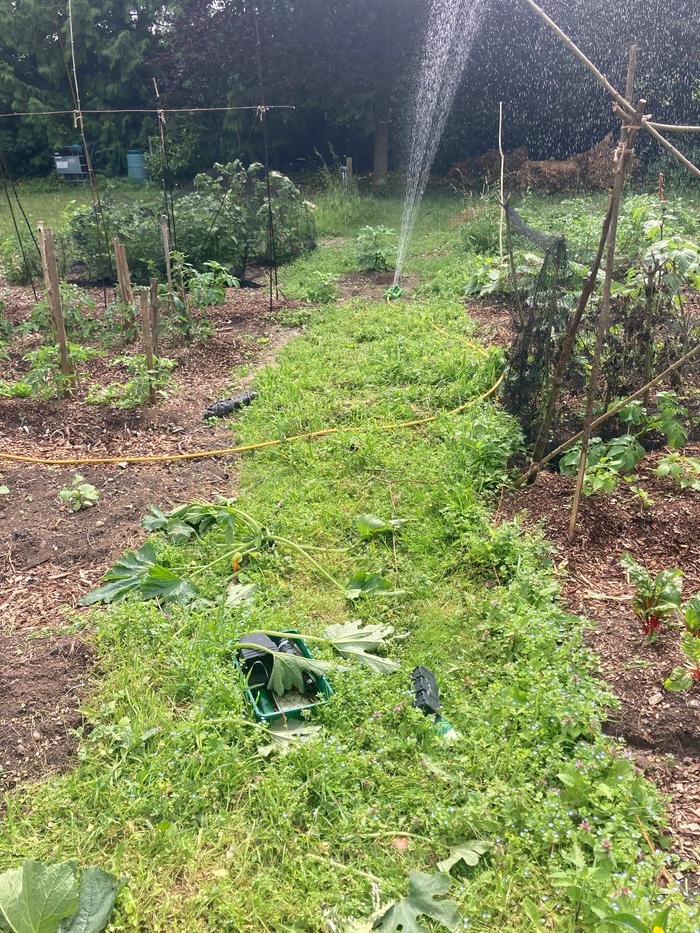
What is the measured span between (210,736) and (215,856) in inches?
14.0

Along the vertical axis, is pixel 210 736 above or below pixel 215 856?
above

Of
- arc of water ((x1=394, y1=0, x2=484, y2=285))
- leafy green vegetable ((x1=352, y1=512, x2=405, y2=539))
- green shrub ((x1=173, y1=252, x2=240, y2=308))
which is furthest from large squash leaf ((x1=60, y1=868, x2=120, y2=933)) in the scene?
arc of water ((x1=394, y1=0, x2=484, y2=285))

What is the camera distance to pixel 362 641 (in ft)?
8.89

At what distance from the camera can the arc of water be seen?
1420 centimetres

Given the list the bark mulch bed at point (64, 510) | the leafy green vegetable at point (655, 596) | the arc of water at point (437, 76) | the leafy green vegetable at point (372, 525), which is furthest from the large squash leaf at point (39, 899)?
the arc of water at point (437, 76)

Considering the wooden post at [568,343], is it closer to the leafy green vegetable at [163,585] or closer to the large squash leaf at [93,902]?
the leafy green vegetable at [163,585]

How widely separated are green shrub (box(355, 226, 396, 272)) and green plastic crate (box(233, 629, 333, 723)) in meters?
6.92

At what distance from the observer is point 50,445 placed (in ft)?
14.4

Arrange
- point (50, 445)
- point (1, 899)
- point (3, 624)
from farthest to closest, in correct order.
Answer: point (50, 445)
point (3, 624)
point (1, 899)

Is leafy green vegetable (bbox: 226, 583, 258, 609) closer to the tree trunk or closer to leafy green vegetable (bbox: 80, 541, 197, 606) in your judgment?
leafy green vegetable (bbox: 80, 541, 197, 606)

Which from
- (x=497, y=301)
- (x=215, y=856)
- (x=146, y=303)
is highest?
(x=146, y=303)

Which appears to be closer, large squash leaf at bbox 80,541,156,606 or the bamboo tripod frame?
the bamboo tripod frame

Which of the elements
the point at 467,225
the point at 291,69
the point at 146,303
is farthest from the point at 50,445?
the point at 291,69

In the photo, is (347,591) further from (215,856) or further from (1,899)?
(1,899)
